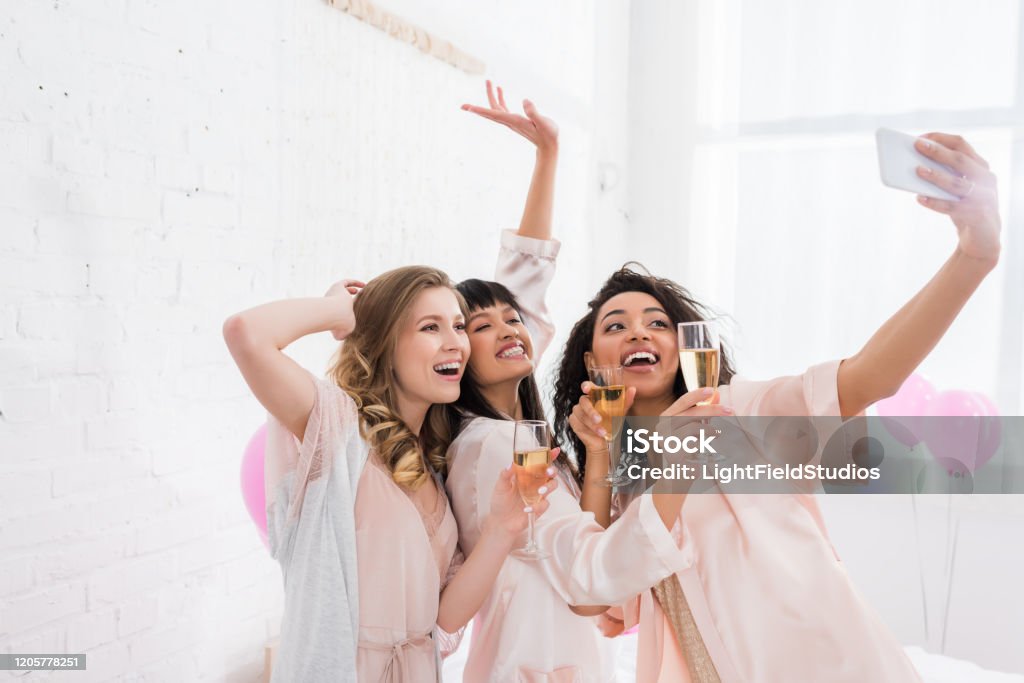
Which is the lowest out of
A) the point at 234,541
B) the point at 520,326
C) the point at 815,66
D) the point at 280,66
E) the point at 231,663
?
the point at 231,663

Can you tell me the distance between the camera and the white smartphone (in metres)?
1.17

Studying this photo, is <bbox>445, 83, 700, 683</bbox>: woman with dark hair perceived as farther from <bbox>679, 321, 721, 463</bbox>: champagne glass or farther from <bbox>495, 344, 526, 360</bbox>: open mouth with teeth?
<bbox>679, 321, 721, 463</bbox>: champagne glass

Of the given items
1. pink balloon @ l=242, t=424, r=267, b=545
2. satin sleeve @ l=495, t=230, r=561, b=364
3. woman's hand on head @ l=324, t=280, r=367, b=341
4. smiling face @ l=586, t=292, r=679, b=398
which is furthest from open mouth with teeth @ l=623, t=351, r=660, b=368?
pink balloon @ l=242, t=424, r=267, b=545

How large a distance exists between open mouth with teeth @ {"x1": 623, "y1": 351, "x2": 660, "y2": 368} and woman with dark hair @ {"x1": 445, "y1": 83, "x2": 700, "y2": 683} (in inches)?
9.6

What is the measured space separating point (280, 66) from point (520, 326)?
1.11m

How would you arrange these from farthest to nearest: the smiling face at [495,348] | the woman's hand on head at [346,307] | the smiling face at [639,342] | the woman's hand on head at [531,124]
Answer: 1. the woman's hand on head at [531,124]
2. the smiling face at [495,348]
3. the smiling face at [639,342]
4. the woman's hand on head at [346,307]

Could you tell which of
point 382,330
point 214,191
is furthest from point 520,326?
point 214,191

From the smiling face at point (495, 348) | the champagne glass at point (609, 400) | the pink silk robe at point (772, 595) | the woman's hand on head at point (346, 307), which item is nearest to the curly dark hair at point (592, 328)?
the smiling face at point (495, 348)

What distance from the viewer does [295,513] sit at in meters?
1.53

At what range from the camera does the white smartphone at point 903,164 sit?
1.17m

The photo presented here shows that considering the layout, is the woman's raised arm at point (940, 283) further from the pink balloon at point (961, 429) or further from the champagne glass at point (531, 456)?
the pink balloon at point (961, 429)

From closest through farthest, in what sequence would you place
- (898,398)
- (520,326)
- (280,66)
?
(520,326) < (280,66) < (898,398)

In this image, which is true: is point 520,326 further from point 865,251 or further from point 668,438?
point 865,251

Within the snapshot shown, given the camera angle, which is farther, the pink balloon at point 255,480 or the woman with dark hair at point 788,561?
the pink balloon at point 255,480
